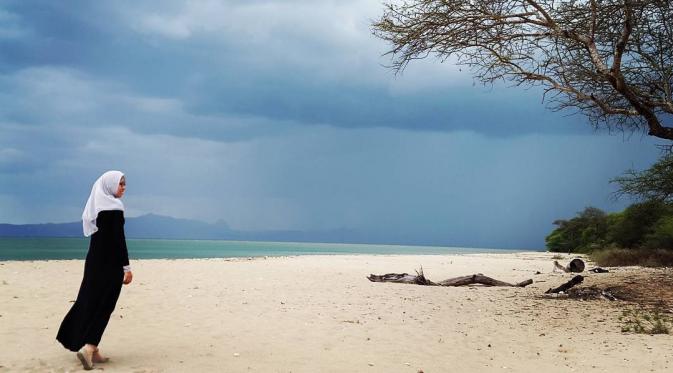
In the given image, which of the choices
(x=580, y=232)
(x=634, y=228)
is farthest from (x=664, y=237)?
(x=580, y=232)

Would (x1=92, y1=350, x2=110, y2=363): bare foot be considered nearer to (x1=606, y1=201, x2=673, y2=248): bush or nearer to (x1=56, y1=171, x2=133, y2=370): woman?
(x1=56, y1=171, x2=133, y2=370): woman

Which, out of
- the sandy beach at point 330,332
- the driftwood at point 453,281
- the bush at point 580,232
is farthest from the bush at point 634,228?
the sandy beach at point 330,332

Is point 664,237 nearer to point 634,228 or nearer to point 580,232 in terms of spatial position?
point 634,228

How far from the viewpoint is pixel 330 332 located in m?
9.80

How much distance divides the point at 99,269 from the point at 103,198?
858 millimetres

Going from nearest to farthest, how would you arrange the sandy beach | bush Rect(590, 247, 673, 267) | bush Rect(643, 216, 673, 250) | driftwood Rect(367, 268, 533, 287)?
1. the sandy beach
2. driftwood Rect(367, 268, 533, 287)
3. bush Rect(590, 247, 673, 267)
4. bush Rect(643, 216, 673, 250)

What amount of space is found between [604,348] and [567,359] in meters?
Answer: 1.01

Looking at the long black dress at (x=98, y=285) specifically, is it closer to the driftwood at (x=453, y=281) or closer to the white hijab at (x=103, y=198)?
the white hijab at (x=103, y=198)

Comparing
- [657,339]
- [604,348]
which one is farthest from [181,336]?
[657,339]

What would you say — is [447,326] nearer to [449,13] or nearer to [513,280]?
[449,13]

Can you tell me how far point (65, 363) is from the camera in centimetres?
728

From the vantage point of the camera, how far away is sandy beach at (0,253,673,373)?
7699 millimetres

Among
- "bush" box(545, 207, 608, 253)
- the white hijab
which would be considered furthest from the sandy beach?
"bush" box(545, 207, 608, 253)

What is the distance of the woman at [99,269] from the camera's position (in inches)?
278
